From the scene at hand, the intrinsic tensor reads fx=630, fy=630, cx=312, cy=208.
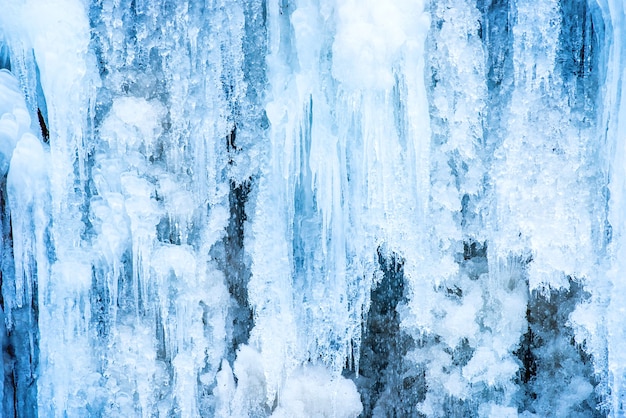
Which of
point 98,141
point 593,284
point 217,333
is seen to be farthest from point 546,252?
point 98,141

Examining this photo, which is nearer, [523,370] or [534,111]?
[534,111]

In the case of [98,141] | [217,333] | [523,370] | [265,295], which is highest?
[98,141]

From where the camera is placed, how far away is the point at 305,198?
4035 millimetres

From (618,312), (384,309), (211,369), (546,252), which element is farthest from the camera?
(384,309)

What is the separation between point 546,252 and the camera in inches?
155

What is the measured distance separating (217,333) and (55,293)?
1074 millimetres

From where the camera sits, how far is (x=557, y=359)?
14.1ft

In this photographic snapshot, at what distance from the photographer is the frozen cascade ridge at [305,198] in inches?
147

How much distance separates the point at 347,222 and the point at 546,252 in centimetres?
126

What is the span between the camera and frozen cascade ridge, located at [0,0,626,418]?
3.74m

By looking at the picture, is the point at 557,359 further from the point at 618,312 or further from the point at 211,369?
the point at 211,369

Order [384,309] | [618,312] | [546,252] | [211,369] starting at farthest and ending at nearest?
[384,309]
[211,369]
[546,252]
[618,312]

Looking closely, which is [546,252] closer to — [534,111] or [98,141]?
[534,111]

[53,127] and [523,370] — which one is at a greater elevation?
[53,127]
